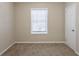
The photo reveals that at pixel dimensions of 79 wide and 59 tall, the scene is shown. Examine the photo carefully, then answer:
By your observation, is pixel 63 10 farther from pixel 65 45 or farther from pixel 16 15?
pixel 16 15

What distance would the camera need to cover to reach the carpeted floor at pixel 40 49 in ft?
6.63

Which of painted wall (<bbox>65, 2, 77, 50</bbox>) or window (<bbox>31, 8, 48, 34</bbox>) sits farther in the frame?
painted wall (<bbox>65, 2, 77, 50</bbox>)

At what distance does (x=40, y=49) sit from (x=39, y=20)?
0.48 meters

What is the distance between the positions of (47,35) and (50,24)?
0.20 metres

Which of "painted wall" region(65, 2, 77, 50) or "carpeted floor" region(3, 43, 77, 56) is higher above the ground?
"painted wall" region(65, 2, 77, 50)

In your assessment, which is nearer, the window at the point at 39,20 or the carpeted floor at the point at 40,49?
the window at the point at 39,20

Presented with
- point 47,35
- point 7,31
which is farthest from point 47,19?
point 7,31

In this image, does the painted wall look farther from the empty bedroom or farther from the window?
the window

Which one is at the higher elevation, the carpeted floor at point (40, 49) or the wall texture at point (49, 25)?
the wall texture at point (49, 25)

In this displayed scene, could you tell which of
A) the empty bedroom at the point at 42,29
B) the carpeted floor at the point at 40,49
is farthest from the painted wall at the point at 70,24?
the carpeted floor at the point at 40,49

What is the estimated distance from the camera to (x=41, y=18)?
193cm

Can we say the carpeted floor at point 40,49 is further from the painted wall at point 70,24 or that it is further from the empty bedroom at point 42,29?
the painted wall at point 70,24

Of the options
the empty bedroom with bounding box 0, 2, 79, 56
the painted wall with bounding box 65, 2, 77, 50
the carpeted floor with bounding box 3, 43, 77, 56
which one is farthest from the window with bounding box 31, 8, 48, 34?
the painted wall with bounding box 65, 2, 77, 50

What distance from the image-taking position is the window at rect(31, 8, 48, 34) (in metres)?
1.87
